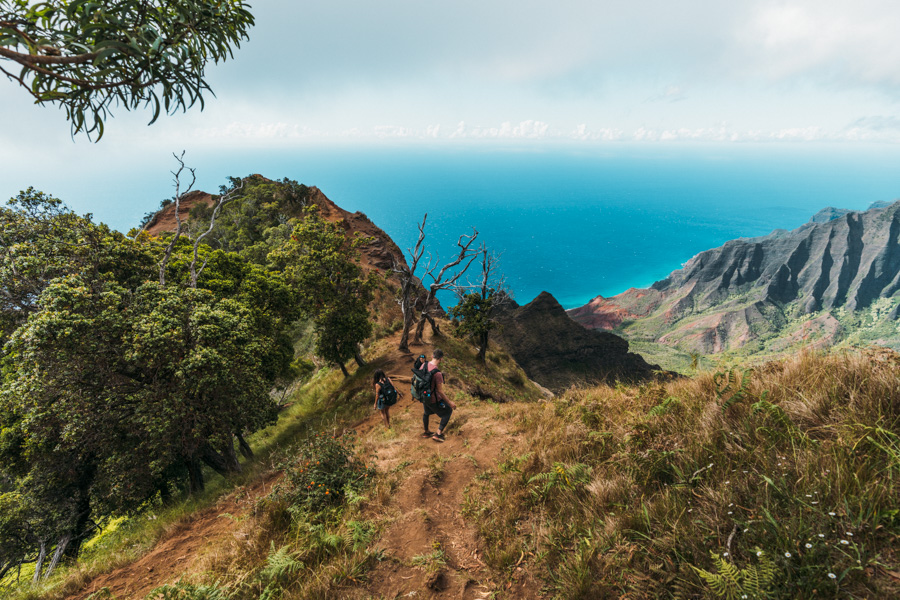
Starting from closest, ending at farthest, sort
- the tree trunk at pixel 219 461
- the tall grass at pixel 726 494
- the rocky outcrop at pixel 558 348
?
the tall grass at pixel 726 494, the tree trunk at pixel 219 461, the rocky outcrop at pixel 558 348

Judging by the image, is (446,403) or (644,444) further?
(446,403)

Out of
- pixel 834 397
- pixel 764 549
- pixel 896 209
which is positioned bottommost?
pixel 764 549

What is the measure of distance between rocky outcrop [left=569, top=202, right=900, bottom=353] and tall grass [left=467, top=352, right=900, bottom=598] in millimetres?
122482

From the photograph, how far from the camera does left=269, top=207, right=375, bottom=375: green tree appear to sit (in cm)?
1758

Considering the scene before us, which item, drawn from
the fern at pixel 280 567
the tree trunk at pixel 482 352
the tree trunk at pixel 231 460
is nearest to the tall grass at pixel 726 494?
the fern at pixel 280 567

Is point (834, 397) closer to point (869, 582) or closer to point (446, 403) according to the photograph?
point (869, 582)

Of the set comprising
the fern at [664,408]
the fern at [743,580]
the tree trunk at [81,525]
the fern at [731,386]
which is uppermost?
the fern at [731,386]

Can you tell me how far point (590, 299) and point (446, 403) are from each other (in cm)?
14487

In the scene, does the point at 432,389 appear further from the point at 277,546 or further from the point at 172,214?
the point at 172,214

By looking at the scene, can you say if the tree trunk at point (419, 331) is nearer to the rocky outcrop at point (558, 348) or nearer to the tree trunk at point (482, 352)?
the tree trunk at point (482, 352)

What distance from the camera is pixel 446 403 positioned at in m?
8.65

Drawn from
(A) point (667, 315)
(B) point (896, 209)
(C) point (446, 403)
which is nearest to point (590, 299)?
(A) point (667, 315)

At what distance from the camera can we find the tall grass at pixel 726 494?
2545 millimetres

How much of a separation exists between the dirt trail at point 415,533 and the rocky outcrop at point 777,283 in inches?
4785
